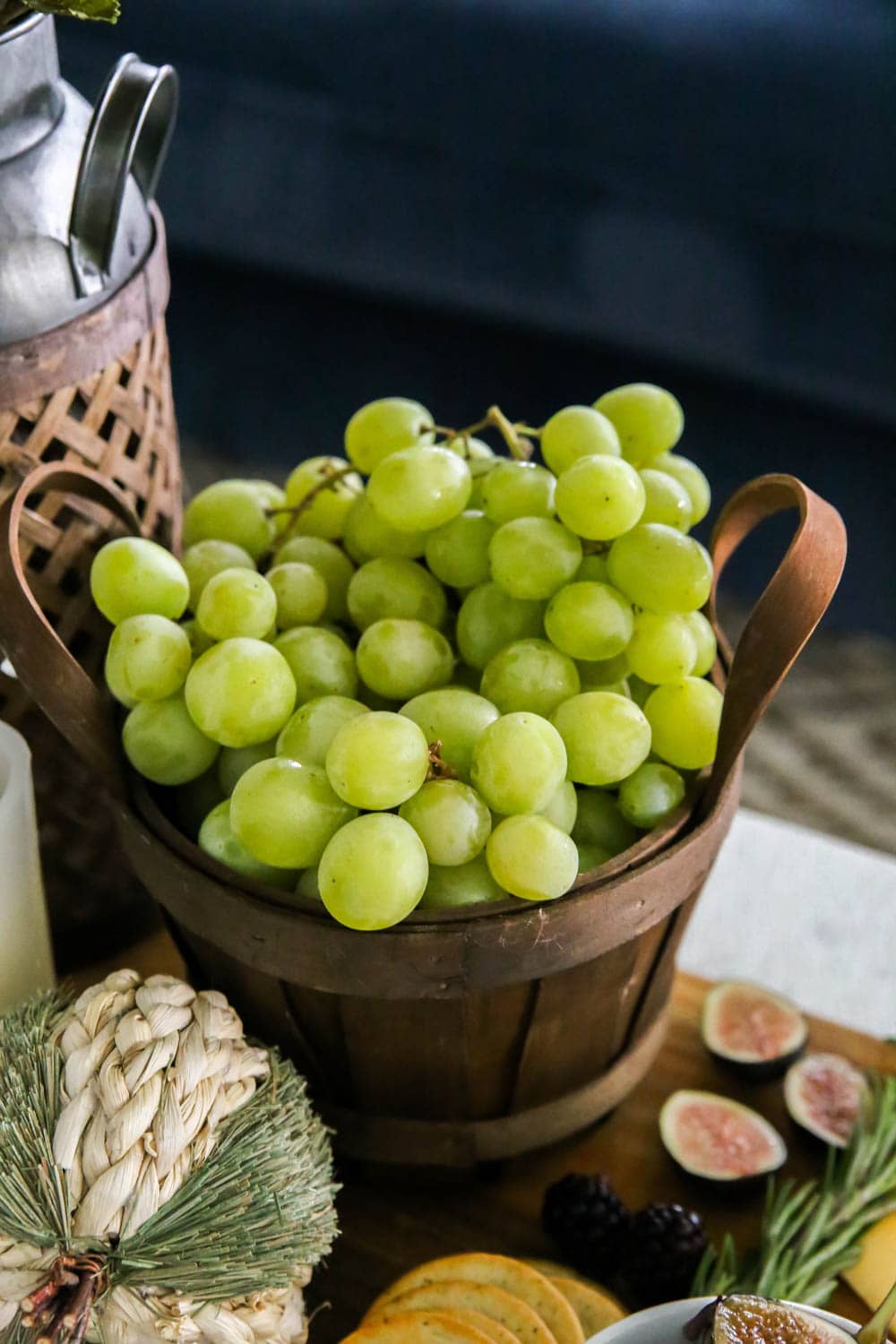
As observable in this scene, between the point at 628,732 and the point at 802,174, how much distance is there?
1.06m

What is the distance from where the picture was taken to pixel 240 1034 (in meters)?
0.57

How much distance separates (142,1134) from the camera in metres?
0.52

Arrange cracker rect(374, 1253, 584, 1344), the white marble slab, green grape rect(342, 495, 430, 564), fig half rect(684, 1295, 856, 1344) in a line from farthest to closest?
the white marble slab, green grape rect(342, 495, 430, 564), cracker rect(374, 1253, 584, 1344), fig half rect(684, 1295, 856, 1344)

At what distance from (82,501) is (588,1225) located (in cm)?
45

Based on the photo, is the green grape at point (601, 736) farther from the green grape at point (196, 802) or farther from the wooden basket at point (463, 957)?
the green grape at point (196, 802)

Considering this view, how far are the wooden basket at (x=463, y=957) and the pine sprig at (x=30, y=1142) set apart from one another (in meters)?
0.09

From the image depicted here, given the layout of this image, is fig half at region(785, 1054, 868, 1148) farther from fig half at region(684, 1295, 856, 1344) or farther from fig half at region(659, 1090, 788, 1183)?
fig half at region(684, 1295, 856, 1344)

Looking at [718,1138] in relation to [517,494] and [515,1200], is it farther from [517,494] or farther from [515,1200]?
[517,494]

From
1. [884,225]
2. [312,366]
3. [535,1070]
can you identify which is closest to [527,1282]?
Answer: [535,1070]

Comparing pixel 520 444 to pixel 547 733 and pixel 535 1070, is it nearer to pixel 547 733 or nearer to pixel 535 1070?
pixel 547 733

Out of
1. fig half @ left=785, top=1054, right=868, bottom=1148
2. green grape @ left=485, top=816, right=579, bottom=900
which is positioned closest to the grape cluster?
green grape @ left=485, top=816, right=579, bottom=900

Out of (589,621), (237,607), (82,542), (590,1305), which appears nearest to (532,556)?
(589,621)

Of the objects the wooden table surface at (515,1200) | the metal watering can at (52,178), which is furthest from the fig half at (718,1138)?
the metal watering can at (52,178)

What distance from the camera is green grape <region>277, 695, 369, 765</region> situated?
0.58m
